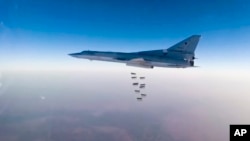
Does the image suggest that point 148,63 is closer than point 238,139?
No

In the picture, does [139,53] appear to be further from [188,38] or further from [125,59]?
[188,38]

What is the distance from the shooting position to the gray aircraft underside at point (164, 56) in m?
15.0

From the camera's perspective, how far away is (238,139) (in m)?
10.6

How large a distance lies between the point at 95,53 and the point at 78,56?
1.68m

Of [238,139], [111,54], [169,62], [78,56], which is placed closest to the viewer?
[238,139]

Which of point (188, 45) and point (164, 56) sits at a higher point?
point (188, 45)

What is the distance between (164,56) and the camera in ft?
50.6

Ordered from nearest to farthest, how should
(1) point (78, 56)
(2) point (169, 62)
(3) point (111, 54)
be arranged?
(2) point (169, 62) → (3) point (111, 54) → (1) point (78, 56)

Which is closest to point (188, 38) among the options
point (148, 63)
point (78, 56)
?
point (148, 63)

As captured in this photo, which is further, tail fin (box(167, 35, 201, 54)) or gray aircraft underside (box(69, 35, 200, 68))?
tail fin (box(167, 35, 201, 54))

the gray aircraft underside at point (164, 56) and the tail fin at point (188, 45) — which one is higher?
the tail fin at point (188, 45)

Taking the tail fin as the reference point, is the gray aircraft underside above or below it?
below

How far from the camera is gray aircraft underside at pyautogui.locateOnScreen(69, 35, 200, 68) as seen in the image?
15.0 metres

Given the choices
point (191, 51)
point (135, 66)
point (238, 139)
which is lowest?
point (238, 139)
